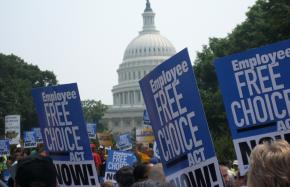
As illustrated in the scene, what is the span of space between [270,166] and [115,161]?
10.4 meters

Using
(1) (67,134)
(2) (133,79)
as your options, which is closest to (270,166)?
(1) (67,134)

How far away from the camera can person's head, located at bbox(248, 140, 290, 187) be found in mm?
4094

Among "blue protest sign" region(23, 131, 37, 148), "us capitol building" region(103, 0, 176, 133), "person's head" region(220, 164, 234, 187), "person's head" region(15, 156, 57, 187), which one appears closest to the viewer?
"person's head" region(15, 156, 57, 187)

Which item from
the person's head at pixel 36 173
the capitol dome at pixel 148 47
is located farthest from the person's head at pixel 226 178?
the capitol dome at pixel 148 47

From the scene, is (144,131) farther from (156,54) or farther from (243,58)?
(156,54)

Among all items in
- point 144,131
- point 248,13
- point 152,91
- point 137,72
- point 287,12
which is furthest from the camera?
point 137,72

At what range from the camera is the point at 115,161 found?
1450 centimetres

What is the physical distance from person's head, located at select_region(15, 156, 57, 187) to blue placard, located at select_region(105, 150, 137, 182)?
30.6 feet

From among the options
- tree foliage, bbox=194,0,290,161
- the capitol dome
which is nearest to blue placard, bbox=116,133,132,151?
tree foliage, bbox=194,0,290,161

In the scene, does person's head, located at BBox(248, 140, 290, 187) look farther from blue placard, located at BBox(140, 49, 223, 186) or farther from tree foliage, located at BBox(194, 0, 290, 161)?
tree foliage, located at BBox(194, 0, 290, 161)

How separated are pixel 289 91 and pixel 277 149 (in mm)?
2191

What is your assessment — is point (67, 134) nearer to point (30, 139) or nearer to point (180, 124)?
point (180, 124)

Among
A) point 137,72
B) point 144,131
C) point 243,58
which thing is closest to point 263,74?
point 243,58

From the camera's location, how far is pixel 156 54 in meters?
170
